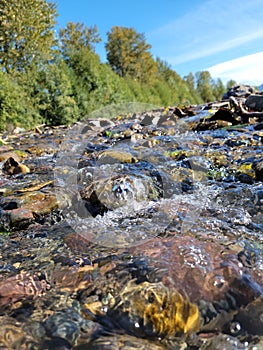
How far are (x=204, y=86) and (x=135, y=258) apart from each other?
67974 mm

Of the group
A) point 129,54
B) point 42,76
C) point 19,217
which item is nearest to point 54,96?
point 42,76

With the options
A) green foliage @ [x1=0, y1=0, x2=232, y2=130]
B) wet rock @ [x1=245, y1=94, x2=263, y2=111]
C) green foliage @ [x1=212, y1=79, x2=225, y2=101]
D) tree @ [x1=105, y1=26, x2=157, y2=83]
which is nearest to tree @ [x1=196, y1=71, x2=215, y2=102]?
green foliage @ [x1=212, y1=79, x2=225, y2=101]

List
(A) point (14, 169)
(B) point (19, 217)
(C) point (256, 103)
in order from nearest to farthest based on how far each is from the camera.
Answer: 1. (B) point (19, 217)
2. (A) point (14, 169)
3. (C) point (256, 103)

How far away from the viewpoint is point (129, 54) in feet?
134

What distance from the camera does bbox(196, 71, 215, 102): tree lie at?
64.2 meters

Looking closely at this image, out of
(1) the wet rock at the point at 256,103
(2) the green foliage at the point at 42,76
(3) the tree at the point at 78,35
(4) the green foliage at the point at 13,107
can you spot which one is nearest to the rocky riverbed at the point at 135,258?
(1) the wet rock at the point at 256,103

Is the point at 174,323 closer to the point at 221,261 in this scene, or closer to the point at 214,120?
the point at 221,261

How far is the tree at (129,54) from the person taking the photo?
3994cm

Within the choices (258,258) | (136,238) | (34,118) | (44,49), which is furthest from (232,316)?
(44,49)

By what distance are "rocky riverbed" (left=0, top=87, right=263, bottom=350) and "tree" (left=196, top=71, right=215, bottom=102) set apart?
6368cm

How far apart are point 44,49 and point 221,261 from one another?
60.2ft

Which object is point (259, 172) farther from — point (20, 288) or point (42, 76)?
point (42, 76)

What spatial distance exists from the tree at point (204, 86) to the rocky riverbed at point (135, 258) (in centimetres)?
6368

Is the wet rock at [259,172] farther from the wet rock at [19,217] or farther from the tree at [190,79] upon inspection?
the tree at [190,79]
